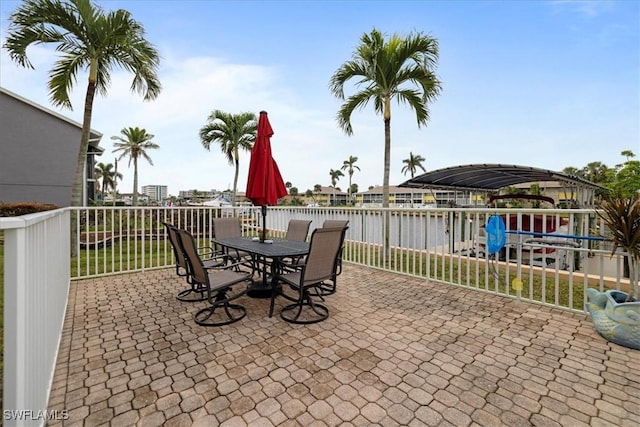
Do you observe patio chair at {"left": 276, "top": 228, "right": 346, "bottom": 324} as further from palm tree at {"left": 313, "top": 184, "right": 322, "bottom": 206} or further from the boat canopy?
palm tree at {"left": 313, "top": 184, "right": 322, "bottom": 206}

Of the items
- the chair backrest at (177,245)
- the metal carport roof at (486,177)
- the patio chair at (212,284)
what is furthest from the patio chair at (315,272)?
the metal carport roof at (486,177)

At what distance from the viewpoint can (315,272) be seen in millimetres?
3270

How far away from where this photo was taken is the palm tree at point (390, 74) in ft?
22.6

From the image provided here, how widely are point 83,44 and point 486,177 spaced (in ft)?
38.5

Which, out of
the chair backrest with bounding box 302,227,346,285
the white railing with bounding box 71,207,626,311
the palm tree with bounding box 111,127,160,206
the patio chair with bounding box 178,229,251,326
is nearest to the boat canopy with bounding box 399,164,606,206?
the white railing with bounding box 71,207,626,311

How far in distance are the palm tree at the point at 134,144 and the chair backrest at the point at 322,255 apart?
1327 inches

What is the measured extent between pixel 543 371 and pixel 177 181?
192 feet

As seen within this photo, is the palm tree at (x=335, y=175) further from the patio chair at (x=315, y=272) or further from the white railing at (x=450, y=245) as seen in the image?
the patio chair at (x=315, y=272)

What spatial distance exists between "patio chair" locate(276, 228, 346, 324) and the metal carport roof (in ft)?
20.8

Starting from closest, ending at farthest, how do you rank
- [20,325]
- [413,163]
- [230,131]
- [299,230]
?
[20,325] → [299,230] → [230,131] → [413,163]

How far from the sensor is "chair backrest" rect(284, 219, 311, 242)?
5.31m

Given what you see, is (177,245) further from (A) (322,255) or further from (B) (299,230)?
(B) (299,230)

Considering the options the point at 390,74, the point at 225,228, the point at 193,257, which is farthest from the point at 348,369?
the point at 390,74

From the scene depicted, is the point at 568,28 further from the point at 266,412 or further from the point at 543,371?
the point at 266,412
